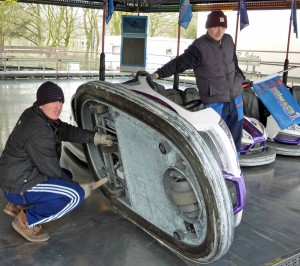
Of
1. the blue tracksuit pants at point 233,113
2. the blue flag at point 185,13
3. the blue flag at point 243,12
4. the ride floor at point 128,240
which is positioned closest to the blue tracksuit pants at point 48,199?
the ride floor at point 128,240

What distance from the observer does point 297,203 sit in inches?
120

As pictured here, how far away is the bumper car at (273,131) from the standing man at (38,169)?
2.69m

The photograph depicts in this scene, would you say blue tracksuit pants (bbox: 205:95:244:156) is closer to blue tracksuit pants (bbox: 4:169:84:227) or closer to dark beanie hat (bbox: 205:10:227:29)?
dark beanie hat (bbox: 205:10:227:29)

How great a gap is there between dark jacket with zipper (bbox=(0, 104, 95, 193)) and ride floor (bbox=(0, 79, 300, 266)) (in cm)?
35

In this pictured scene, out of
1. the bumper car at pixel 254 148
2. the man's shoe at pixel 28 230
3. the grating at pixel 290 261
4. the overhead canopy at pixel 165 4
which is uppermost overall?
the overhead canopy at pixel 165 4

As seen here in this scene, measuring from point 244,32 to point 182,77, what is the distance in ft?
9.83

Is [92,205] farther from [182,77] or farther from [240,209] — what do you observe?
[182,77]

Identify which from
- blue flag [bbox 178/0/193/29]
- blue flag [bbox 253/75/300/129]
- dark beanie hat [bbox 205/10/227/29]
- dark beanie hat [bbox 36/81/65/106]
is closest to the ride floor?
dark beanie hat [bbox 36/81/65/106]

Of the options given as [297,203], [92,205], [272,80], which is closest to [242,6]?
[272,80]

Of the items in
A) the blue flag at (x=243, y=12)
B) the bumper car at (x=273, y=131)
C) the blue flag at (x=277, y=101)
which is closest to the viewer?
the blue flag at (x=277, y=101)

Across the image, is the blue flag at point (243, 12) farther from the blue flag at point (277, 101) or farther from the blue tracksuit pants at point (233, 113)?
the blue tracksuit pants at point (233, 113)

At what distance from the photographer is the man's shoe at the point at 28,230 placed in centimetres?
223

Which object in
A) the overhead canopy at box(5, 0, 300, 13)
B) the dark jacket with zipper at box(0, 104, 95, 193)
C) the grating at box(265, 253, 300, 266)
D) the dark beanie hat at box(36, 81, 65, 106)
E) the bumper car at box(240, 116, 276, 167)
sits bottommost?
the grating at box(265, 253, 300, 266)

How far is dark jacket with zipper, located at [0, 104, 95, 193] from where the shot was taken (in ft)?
6.89
